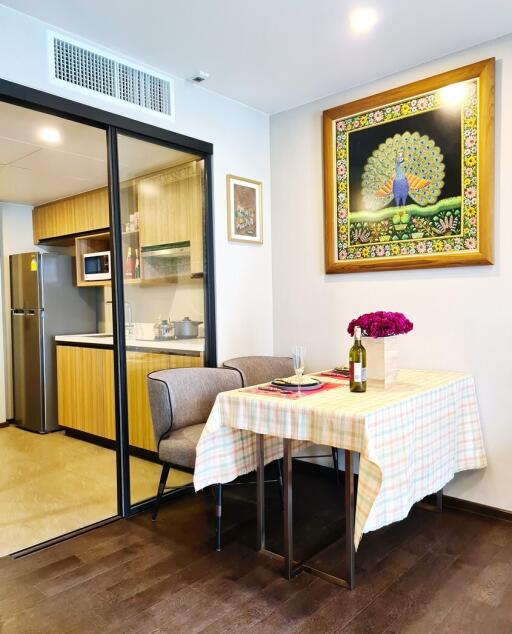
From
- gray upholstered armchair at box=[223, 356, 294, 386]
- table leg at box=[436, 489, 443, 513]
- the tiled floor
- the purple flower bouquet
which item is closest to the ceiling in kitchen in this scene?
gray upholstered armchair at box=[223, 356, 294, 386]

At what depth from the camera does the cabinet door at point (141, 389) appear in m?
3.02

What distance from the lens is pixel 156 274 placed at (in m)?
3.17

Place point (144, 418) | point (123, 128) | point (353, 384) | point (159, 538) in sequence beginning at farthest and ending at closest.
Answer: point (144, 418), point (123, 128), point (159, 538), point (353, 384)

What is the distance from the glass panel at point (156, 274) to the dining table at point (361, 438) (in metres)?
0.88

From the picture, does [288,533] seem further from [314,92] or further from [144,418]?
[314,92]

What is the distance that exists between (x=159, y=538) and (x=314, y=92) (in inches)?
117

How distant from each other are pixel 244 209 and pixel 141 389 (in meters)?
1.48

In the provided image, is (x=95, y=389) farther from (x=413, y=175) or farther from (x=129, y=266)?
(x=413, y=175)

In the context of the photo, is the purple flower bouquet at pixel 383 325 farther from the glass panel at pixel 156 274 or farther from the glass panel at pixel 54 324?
the glass panel at pixel 54 324

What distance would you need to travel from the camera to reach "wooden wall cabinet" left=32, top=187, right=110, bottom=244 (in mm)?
4641

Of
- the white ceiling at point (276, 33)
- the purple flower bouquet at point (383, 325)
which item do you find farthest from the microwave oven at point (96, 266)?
the purple flower bouquet at point (383, 325)

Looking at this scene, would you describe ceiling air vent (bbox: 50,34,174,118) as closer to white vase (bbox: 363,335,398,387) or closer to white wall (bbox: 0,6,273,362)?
white wall (bbox: 0,6,273,362)

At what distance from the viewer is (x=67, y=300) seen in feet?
16.4

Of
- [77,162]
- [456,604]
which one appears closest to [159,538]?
[456,604]
